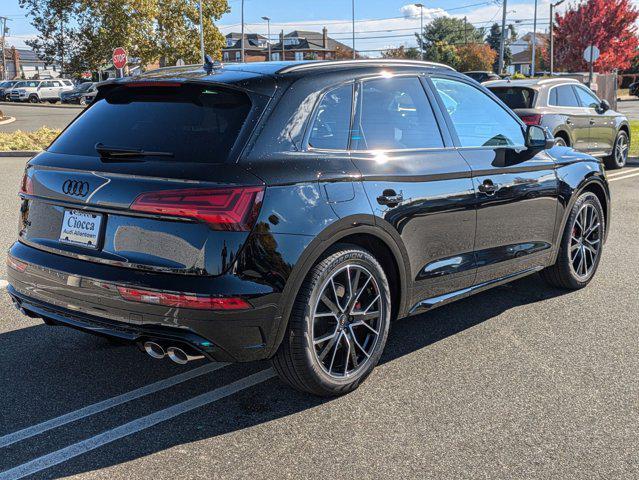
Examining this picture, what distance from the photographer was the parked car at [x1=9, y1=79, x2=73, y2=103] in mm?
53344

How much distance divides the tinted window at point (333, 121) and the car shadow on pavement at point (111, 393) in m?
1.33

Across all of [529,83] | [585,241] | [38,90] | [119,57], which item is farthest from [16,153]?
[38,90]

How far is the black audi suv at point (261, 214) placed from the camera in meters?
3.24

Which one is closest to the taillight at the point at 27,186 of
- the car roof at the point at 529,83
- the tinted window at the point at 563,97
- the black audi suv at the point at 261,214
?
the black audi suv at the point at 261,214

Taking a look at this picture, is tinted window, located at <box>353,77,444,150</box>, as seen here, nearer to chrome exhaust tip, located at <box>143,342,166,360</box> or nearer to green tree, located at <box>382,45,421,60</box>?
chrome exhaust tip, located at <box>143,342,166,360</box>

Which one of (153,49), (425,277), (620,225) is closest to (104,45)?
(153,49)

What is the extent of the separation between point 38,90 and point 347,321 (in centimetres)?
5491

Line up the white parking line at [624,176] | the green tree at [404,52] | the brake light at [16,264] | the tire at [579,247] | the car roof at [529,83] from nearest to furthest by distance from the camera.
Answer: the brake light at [16,264] < the tire at [579,247] < the car roof at [529,83] < the white parking line at [624,176] < the green tree at [404,52]

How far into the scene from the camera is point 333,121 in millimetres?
3805

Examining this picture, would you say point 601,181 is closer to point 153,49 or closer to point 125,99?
point 125,99

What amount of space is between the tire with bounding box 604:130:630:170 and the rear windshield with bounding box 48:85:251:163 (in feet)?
39.7

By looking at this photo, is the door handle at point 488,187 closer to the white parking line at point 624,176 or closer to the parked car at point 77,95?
the white parking line at point 624,176

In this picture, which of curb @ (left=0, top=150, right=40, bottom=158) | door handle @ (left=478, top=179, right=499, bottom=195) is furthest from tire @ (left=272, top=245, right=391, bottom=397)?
curb @ (left=0, top=150, right=40, bottom=158)

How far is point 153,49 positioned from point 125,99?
156ft
